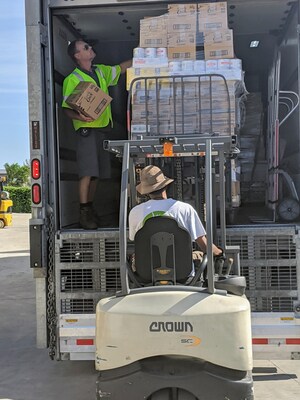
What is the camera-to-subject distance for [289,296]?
4.09 metres

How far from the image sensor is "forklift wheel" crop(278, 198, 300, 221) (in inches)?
180

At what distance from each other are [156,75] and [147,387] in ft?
8.75

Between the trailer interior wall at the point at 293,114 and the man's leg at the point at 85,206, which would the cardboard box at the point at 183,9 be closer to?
the trailer interior wall at the point at 293,114

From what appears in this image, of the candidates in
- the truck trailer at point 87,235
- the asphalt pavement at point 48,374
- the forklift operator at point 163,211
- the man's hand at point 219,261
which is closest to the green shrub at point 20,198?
the asphalt pavement at point 48,374

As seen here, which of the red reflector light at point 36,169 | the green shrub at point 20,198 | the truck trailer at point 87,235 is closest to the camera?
the truck trailer at point 87,235

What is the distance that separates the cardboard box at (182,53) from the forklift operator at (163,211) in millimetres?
1516

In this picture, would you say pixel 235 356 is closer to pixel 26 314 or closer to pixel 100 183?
pixel 100 183

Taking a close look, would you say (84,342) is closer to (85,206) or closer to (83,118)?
(85,206)

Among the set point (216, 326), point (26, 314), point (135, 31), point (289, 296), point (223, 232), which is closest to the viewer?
point (216, 326)

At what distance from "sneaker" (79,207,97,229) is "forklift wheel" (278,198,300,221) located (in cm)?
165

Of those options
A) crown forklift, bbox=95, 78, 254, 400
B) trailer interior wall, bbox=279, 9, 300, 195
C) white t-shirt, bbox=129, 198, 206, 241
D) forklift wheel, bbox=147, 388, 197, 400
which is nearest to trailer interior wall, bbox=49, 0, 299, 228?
trailer interior wall, bbox=279, 9, 300, 195

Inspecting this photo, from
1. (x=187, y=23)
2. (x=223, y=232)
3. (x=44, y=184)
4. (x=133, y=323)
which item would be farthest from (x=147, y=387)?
→ (x=187, y=23)

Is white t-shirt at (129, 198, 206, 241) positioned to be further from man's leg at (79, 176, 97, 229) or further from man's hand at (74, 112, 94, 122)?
man's hand at (74, 112, 94, 122)

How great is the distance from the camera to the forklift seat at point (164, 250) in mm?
3125
